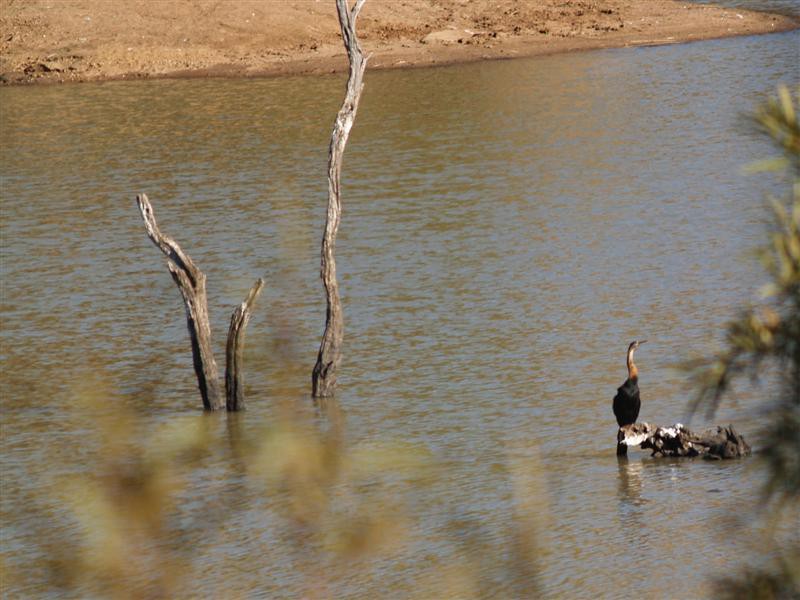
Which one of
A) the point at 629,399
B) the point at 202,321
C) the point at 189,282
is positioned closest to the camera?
the point at 629,399

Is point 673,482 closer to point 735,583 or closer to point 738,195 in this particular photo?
point 735,583

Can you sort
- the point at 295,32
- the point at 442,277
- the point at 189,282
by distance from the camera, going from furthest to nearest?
the point at 295,32
the point at 442,277
the point at 189,282

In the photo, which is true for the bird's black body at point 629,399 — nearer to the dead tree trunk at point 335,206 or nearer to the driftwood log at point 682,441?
the driftwood log at point 682,441

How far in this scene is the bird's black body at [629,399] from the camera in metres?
10.4

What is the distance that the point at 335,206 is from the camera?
12578mm

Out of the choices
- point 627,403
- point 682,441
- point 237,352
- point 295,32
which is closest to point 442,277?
point 237,352

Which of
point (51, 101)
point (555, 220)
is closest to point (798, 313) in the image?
point (555, 220)

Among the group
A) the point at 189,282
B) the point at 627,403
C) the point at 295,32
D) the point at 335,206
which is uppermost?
the point at 335,206

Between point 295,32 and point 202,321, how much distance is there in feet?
78.4

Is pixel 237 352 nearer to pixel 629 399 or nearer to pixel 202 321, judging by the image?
pixel 202 321

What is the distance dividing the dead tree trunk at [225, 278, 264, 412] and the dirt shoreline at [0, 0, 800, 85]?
21.7m

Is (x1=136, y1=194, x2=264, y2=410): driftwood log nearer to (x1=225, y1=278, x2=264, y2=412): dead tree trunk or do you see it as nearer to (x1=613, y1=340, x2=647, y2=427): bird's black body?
(x1=225, y1=278, x2=264, y2=412): dead tree trunk

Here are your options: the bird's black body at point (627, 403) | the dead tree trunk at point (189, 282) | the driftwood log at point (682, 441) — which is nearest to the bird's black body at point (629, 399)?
the bird's black body at point (627, 403)

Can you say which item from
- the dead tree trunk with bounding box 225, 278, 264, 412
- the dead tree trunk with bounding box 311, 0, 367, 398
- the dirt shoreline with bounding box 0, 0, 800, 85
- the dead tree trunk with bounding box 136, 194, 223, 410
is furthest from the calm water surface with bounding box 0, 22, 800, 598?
the dirt shoreline with bounding box 0, 0, 800, 85
